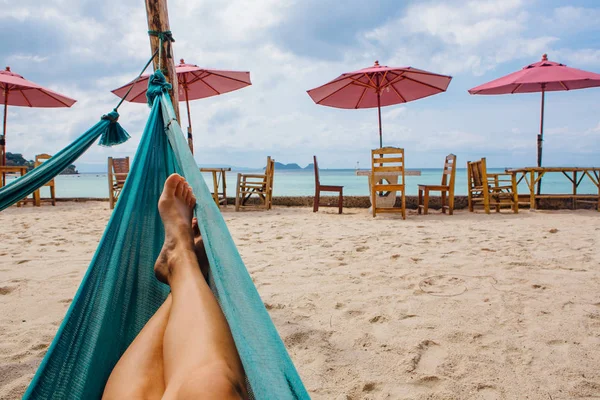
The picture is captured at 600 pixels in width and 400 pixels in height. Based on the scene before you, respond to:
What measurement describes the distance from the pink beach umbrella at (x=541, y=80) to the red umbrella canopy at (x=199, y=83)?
375cm

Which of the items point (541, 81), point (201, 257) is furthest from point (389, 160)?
point (201, 257)

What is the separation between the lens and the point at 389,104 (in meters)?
6.33

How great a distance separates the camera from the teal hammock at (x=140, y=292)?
2.22ft

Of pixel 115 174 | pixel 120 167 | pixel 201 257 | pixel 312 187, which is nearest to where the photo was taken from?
pixel 201 257

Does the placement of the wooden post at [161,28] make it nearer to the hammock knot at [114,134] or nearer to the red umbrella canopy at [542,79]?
the hammock knot at [114,134]

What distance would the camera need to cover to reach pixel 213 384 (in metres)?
0.64

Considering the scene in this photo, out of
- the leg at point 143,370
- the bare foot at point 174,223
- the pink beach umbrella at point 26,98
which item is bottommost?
the leg at point 143,370

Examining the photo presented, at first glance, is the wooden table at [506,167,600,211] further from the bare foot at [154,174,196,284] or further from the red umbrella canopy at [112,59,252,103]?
the bare foot at [154,174,196,284]

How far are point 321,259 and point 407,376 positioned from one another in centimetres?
144

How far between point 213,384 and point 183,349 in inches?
5.4

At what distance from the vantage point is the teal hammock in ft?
2.22

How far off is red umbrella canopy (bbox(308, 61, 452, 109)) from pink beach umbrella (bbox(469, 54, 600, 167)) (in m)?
0.84

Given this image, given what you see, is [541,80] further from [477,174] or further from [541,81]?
[477,174]

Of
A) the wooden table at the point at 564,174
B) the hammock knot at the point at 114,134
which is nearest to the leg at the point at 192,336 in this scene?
the hammock knot at the point at 114,134
